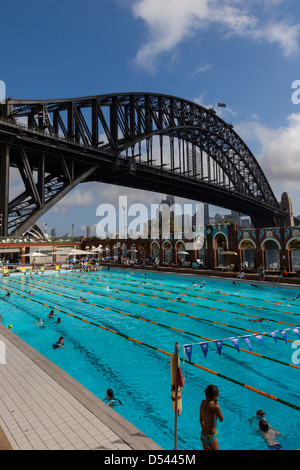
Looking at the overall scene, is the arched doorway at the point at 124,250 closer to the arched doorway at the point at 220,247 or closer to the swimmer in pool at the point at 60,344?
the arched doorway at the point at 220,247

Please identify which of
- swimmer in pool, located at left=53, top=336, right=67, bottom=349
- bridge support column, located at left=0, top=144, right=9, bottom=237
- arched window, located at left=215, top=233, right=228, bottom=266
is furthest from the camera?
bridge support column, located at left=0, top=144, right=9, bottom=237

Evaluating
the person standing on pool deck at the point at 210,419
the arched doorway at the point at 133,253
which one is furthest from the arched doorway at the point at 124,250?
the person standing on pool deck at the point at 210,419

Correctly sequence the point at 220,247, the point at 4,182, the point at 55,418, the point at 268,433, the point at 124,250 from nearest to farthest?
the point at 55,418 < the point at 268,433 < the point at 4,182 < the point at 220,247 < the point at 124,250

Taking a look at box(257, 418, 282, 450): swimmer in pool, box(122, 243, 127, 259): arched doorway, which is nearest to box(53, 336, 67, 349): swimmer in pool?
box(257, 418, 282, 450): swimmer in pool

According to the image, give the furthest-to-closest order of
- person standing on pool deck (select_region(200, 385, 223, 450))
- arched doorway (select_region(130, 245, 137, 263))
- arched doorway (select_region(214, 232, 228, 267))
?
arched doorway (select_region(130, 245, 137, 263)), arched doorway (select_region(214, 232, 228, 267)), person standing on pool deck (select_region(200, 385, 223, 450))

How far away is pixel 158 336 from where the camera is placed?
43.3ft

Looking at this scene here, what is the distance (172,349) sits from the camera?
1155cm

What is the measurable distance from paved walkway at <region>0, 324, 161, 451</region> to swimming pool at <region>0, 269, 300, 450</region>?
4.99ft

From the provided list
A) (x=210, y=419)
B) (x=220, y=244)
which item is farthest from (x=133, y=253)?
(x=210, y=419)

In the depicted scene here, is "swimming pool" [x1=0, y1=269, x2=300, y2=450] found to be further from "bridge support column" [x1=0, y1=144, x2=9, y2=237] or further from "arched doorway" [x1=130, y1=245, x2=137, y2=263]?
"arched doorway" [x1=130, y1=245, x2=137, y2=263]

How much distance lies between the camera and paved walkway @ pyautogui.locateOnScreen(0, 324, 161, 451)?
4883 mm

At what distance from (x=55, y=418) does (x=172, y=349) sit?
6483 mm

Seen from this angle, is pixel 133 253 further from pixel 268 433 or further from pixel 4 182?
pixel 268 433

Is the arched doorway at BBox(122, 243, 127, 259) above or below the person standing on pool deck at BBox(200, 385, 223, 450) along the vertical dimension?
above
